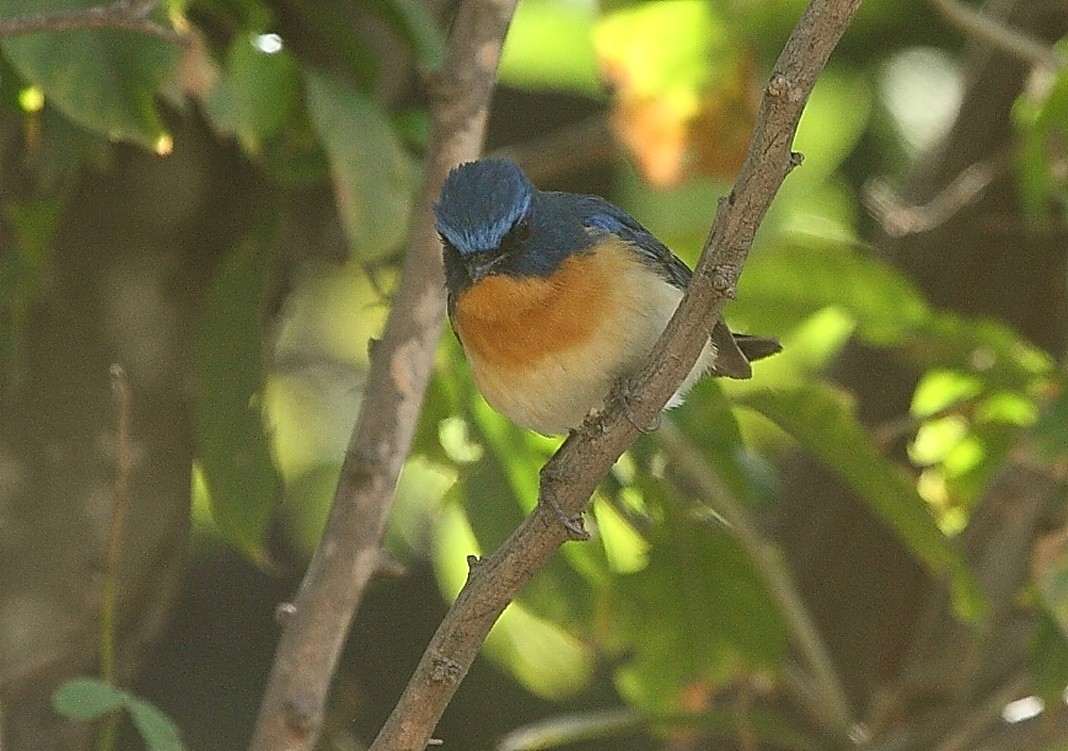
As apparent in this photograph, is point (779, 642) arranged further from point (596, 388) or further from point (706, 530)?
point (596, 388)

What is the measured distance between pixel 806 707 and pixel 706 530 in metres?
0.87

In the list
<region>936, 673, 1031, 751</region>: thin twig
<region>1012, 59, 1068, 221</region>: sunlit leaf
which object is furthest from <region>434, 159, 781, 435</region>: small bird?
<region>936, 673, 1031, 751</region>: thin twig

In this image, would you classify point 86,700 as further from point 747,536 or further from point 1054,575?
point 1054,575

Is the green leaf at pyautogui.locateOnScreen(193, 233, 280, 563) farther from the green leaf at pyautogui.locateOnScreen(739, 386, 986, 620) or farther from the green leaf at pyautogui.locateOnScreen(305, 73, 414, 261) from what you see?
the green leaf at pyautogui.locateOnScreen(739, 386, 986, 620)

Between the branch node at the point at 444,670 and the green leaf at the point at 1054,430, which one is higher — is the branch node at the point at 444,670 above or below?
below

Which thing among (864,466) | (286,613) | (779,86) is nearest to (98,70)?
(286,613)

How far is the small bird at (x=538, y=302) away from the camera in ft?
11.5

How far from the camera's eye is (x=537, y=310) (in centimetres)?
359

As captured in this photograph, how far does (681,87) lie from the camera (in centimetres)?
484

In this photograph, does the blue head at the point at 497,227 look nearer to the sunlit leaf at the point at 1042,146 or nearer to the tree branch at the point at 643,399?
the tree branch at the point at 643,399

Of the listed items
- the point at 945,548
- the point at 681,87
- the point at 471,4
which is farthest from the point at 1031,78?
the point at 471,4

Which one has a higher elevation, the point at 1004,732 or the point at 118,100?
the point at 118,100

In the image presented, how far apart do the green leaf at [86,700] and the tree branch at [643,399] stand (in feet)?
1.69

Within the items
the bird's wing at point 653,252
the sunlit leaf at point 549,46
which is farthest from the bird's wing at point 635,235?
the sunlit leaf at point 549,46
